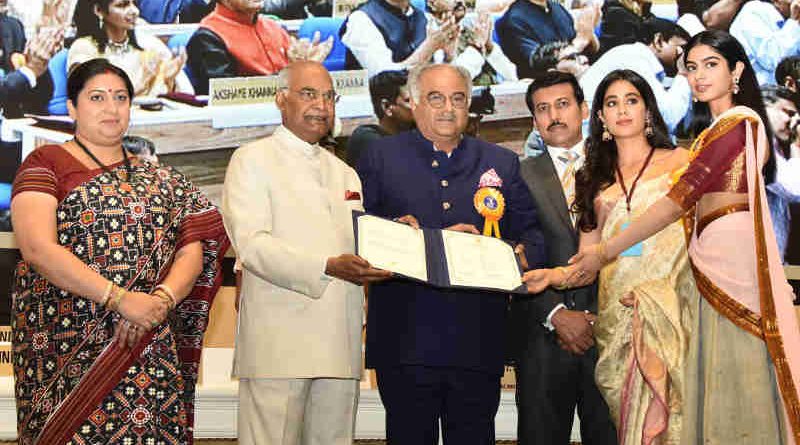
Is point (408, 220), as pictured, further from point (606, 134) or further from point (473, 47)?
point (473, 47)

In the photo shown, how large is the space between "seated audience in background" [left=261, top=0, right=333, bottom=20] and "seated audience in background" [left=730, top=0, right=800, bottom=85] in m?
2.23

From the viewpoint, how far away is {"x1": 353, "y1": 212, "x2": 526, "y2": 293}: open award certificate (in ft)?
10.2

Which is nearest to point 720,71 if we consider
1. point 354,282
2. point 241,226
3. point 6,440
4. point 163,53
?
point 354,282

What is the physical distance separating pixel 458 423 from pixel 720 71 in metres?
1.54

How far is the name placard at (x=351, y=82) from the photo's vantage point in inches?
201

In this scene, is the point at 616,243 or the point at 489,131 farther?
the point at 489,131

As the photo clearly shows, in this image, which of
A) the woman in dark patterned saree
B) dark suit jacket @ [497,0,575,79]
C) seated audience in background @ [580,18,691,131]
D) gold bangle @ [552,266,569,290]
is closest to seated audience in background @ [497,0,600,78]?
dark suit jacket @ [497,0,575,79]

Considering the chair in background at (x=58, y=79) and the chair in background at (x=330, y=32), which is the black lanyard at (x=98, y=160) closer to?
the chair in background at (x=58, y=79)

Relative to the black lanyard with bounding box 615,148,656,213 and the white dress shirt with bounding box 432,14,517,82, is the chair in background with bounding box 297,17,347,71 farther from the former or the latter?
the black lanyard with bounding box 615,148,656,213

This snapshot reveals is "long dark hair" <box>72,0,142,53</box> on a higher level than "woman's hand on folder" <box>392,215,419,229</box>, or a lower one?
higher

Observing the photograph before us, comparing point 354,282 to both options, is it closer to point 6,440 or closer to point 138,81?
point 138,81

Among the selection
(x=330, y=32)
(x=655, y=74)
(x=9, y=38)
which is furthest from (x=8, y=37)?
(x=655, y=74)

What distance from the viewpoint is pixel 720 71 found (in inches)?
135

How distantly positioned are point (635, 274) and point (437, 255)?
87cm
